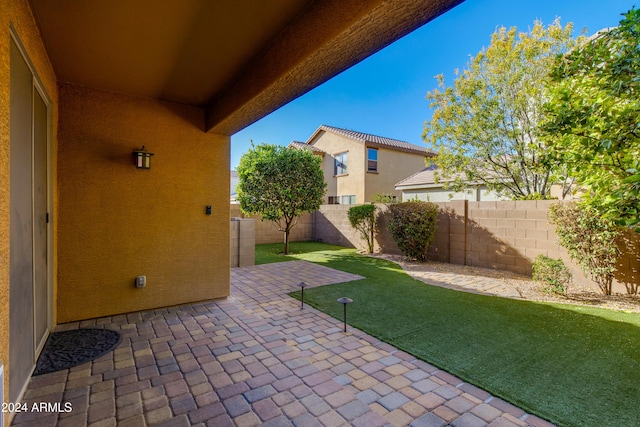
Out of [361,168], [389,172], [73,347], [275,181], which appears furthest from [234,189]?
[389,172]

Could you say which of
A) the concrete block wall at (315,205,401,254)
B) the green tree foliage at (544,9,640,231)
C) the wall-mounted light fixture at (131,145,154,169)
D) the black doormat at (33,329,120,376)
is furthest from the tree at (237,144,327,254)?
the green tree foliage at (544,9,640,231)

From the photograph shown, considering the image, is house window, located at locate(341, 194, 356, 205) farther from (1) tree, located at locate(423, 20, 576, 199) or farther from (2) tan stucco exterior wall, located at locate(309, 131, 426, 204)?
(1) tree, located at locate(423, 20, 576, 199)

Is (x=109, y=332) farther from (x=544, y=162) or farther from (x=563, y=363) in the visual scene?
(x=544, y=162)

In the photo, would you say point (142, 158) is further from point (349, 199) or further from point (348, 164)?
point (348, 164)

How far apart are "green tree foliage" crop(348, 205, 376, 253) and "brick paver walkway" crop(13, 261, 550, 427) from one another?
718 cm

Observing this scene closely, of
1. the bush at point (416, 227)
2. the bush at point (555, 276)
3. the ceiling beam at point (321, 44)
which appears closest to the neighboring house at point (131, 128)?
the ceiling beam at point (321, 44)

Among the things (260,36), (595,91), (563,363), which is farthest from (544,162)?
(260,36)

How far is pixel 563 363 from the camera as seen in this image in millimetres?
2936

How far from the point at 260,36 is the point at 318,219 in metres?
11.2

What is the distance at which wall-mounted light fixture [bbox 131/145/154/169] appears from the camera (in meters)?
4.16

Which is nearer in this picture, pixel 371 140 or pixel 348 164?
pixel 371 140

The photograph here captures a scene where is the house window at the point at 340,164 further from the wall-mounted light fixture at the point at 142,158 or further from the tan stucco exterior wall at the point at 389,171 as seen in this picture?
the wall-mounted light fixture at the point at 142,158

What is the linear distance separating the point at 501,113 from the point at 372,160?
341 inches

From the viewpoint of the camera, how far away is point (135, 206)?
13.9ft
